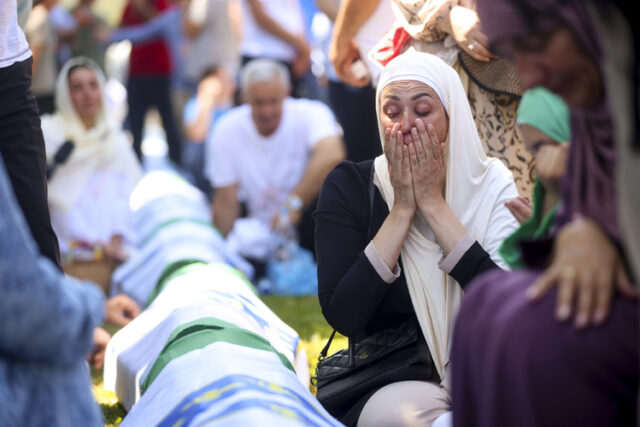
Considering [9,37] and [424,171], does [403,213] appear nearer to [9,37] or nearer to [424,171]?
[424,171]

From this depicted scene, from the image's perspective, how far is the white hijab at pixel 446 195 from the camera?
2842mm

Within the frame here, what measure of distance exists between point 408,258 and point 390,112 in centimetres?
45

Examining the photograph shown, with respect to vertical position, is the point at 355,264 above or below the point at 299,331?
above

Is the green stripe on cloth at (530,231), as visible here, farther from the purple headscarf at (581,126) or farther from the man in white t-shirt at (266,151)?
the man in white t-shirt at (266,151)

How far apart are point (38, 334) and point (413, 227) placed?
147 centimetres

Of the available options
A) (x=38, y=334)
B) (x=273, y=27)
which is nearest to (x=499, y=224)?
(x=38, y=334)

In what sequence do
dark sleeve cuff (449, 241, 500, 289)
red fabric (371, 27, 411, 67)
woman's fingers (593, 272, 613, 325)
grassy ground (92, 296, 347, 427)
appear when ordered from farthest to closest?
grassy ground (92, 296, 347, 427)
red fabric (371, 27, 411, 67)
dark sleeve cuff (449, 241, 500, 289)
woman's fingers (593, 272, 613, 325)

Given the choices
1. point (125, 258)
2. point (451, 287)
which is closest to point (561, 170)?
point (451, 287)

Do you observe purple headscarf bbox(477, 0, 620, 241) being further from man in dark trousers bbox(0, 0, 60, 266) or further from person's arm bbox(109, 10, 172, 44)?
person's arm bbox(109, 10, 172, 44)

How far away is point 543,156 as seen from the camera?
2045 millimetres

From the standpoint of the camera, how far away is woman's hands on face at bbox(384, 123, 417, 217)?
9.39ft

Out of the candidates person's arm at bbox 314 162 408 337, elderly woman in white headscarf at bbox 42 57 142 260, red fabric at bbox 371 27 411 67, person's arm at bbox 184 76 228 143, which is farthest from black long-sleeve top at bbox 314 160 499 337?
person's arm at bbox 184 76 228 143

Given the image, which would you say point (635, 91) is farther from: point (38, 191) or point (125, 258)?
point (125, 258)

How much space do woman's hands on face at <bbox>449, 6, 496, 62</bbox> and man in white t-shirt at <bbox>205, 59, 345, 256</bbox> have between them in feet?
10.2
